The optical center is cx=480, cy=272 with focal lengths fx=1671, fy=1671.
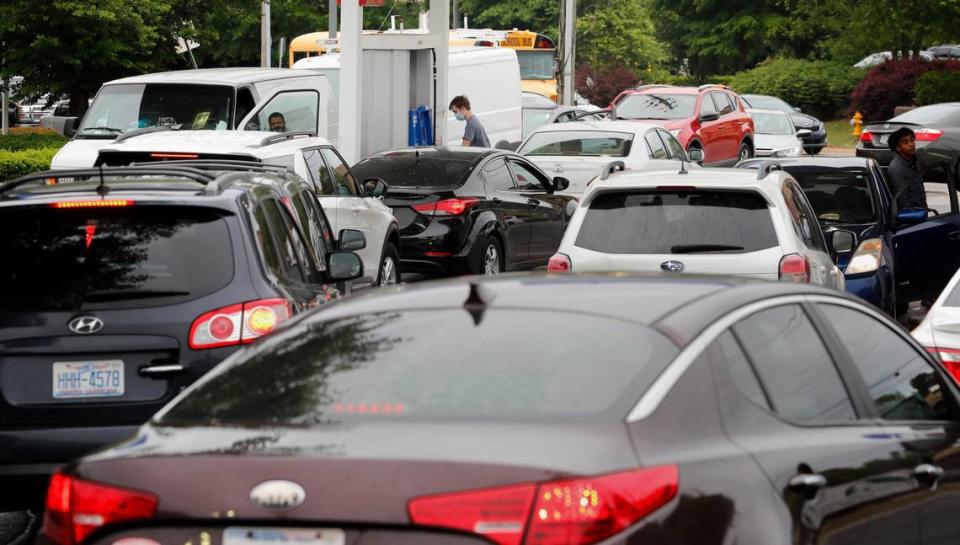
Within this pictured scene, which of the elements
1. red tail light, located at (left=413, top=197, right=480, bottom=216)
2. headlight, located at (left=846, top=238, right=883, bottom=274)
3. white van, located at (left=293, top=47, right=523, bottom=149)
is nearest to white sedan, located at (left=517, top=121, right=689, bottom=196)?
white van, located at (left=293, top=47, right=523, bottom=149)

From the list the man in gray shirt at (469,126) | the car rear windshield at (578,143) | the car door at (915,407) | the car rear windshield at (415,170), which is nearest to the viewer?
the car door at (915,407)

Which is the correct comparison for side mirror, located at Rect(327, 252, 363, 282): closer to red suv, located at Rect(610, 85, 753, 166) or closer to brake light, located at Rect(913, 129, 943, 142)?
red suv, located at Rect(610, 85, 753, 166)

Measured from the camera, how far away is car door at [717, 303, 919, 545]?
A: 14.9 feet

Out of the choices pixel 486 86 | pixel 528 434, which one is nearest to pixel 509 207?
pixel 486 86

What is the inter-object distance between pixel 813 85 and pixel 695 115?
1290 inches

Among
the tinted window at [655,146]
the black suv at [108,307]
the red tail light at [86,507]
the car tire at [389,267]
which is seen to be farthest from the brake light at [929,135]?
the red tail light at [86,507]

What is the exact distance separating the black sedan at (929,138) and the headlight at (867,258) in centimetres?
1671

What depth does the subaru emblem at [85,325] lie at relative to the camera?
717 cm

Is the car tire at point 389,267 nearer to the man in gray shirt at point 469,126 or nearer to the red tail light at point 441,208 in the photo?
the red tail light at point 441,208

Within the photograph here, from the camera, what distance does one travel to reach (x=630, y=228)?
1035 cm

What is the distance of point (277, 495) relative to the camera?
3.91 metres

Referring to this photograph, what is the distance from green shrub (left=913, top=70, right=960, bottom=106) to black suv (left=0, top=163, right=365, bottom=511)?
139 feet

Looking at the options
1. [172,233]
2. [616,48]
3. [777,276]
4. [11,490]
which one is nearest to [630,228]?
[777,276]

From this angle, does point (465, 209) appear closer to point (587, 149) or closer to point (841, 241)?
point (841, 241)
